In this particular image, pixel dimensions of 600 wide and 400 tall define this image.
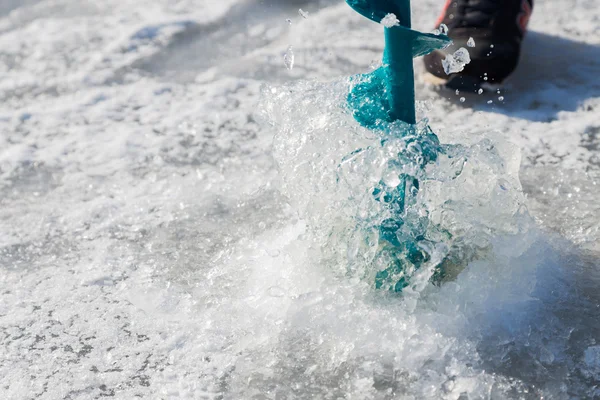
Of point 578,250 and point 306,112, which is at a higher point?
point 306,112

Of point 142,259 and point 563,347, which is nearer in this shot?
point 563,347

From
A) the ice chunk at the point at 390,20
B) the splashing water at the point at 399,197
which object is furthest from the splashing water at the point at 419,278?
the ice chunk at the point at 390,20

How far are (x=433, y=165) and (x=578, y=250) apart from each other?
1.81ft

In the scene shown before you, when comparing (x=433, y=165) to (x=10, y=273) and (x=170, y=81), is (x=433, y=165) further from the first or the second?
(x=170, y=81)

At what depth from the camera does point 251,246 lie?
2.12 meters

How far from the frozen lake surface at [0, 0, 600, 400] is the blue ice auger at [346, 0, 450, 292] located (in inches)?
2.6

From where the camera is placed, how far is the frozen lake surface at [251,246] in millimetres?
1684

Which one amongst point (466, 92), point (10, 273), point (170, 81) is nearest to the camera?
point (10, 273)

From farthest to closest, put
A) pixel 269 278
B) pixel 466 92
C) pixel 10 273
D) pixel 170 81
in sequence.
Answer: pixel 170 81, pixel 466 92, pixel 10 273, pixel 269 278

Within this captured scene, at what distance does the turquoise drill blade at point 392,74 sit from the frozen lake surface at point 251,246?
0.09 metres

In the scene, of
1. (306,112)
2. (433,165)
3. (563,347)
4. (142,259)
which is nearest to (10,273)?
(142,259)

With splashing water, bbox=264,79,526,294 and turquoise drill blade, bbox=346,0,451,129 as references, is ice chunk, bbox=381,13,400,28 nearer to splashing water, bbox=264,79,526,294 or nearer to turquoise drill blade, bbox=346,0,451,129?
turquoise drill blade, bbox=346,0,451,129

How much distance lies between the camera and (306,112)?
197 cm

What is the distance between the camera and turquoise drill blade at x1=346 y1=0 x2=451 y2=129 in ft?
5.48
